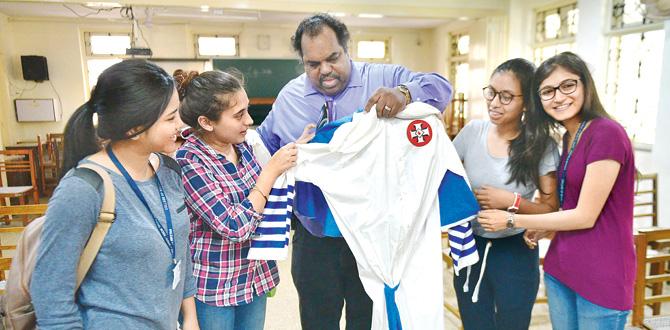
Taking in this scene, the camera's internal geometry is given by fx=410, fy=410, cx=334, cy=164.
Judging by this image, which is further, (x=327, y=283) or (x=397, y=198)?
(x=327, y=283)

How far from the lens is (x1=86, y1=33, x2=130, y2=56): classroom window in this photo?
7.99m

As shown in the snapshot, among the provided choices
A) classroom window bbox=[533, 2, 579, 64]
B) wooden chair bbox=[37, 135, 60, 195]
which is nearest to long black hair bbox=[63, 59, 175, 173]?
classroom window bbox=[533, 2, 579, 64]

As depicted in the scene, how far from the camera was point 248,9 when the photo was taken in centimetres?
557

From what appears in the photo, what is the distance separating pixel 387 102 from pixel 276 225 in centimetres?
56

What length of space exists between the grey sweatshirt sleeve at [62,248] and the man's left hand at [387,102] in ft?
2.83

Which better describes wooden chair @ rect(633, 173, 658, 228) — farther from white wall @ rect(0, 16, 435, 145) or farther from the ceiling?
white wall @ rect(0, 16, 435, 145)

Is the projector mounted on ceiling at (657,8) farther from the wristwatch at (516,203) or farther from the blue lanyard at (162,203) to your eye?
the blue lanyard at (162,203)

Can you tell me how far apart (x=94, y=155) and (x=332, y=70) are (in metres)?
0.90

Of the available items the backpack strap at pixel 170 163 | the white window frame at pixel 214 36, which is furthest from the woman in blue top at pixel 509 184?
the white window frame at pixel 214 36

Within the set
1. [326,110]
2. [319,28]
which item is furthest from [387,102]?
[319,28]

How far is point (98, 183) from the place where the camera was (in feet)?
3.02

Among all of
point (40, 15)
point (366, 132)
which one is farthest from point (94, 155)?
point (40, 15)

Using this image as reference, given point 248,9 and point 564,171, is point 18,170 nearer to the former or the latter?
point 248,9

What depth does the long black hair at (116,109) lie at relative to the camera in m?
0.96
